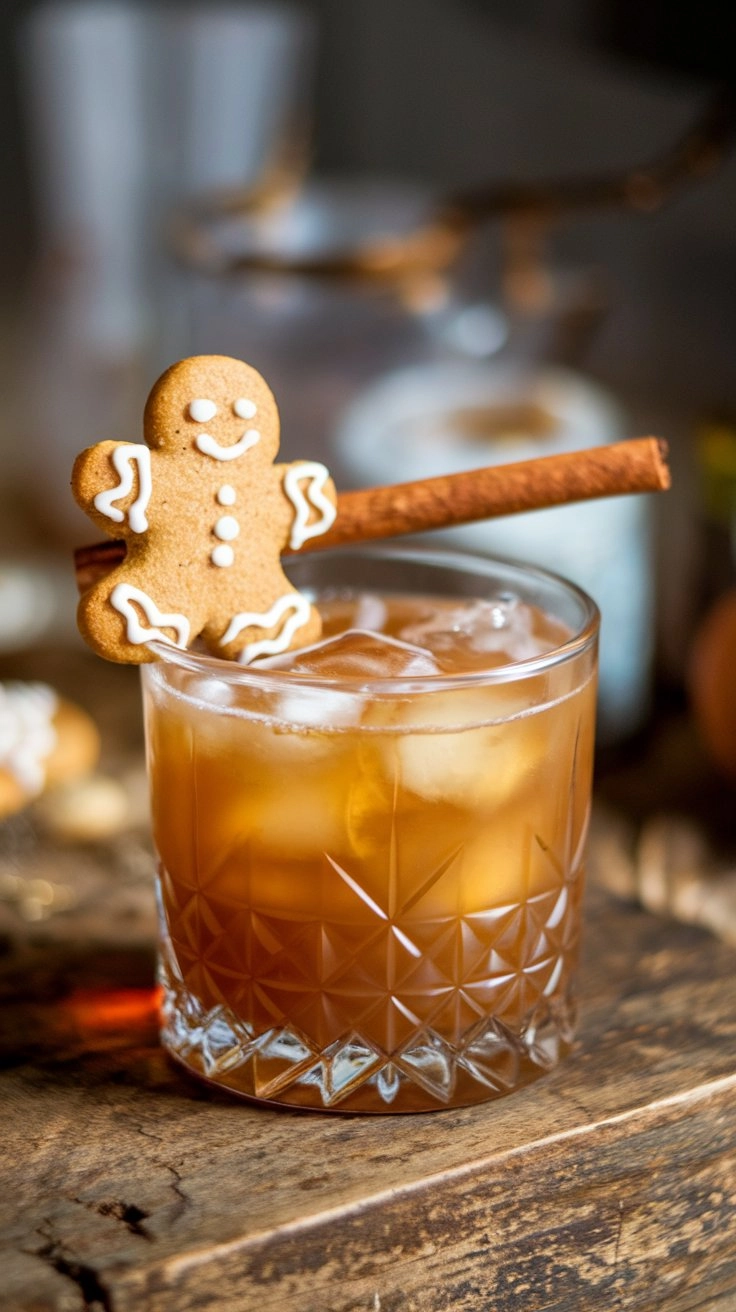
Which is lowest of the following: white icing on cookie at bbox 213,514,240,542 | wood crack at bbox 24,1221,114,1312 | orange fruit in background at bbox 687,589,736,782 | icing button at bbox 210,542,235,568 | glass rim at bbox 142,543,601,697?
wood crack at bbox 24,1221,114,1312

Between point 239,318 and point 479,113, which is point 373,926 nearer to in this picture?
point 239,318

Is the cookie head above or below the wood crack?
above

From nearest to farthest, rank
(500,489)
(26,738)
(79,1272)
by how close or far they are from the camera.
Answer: (79,1272)
(500,489)
(26,738)

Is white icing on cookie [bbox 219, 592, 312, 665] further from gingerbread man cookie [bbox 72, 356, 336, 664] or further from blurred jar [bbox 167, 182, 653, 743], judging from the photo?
blurred jar [bbox 167, 182, 653, 743]

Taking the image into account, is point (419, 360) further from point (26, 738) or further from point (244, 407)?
point (244, 407)

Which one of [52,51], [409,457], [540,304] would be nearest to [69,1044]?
[409,457]

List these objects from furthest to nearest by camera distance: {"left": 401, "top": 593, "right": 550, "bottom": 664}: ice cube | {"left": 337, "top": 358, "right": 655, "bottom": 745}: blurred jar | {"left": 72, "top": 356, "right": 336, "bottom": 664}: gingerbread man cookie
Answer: {"left": 337, "top": 358, "right": 655, "bottom": 745}: blurred jar
{"left": 401, "top": 593, "right": 550, "bottom": 664}: ice cube
{"left": 72, "top": 356, "right": 336, "bottom": 664}: gingerbread man cookie

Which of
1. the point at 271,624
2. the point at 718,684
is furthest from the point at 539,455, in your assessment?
the point at 271,624

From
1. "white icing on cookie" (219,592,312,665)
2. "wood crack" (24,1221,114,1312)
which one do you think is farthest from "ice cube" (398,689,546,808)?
"wood crack" (24,1221,114,1312)
